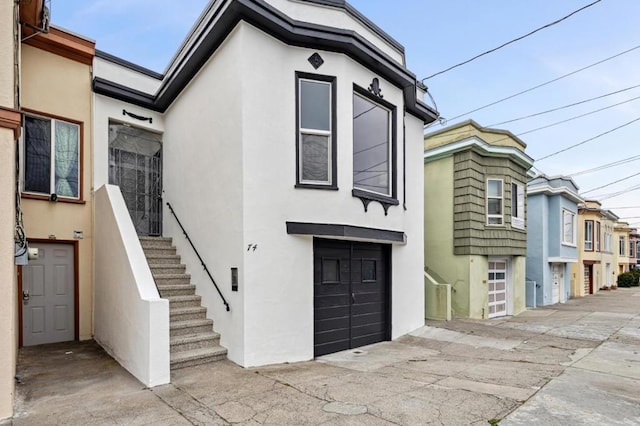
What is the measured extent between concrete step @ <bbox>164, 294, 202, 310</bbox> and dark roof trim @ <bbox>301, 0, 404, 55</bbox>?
574 cm

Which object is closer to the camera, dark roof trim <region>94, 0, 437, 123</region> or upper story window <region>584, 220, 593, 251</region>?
dark roof trim <region>94, 0, 437, 123</region>

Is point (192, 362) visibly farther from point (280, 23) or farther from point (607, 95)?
point (607, 95)

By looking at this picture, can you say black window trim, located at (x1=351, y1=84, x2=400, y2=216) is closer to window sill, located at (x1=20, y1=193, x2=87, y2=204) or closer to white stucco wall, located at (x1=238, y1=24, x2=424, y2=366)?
white stucco wall, located at (x1=238, y1=24, x2=424, y2=366)

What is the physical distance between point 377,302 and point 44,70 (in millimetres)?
8449

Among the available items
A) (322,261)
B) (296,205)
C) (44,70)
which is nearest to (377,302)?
(322,261)

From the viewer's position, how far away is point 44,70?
7.70m

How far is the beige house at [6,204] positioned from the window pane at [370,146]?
5.04 m

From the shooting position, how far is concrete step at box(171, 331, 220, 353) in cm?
587

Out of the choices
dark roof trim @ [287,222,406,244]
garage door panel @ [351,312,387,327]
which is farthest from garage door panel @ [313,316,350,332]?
dark roof trim @ [287,222,406,244]

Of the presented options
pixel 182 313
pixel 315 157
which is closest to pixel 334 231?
pixel 315 157

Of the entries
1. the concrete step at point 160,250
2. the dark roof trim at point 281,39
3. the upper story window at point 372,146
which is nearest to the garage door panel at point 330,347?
the upper story window at point 372,146

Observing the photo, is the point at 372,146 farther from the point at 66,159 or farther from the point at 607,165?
the point at 607,165

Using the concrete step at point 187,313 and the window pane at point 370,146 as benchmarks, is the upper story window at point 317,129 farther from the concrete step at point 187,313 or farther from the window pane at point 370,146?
the concrete step at point 187,313

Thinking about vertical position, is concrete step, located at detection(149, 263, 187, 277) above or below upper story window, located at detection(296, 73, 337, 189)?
below
